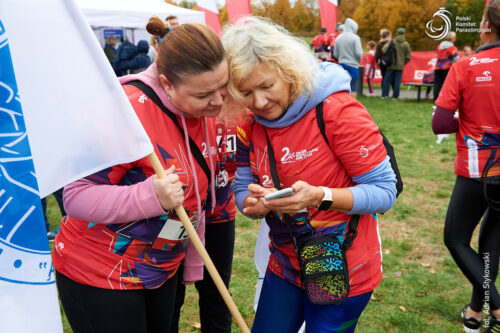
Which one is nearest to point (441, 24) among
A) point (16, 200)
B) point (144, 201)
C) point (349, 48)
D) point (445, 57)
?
point (445, 57)

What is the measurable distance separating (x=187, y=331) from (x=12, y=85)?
266cm

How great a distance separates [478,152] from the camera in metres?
2.77

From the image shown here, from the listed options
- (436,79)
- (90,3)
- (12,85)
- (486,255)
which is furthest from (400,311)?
(436,79)

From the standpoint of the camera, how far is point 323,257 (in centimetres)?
183

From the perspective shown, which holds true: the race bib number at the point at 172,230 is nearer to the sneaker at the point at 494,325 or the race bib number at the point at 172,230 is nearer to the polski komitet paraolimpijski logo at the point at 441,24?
the sneaker at the point at 494,325

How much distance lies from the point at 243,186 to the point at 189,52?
2.34 ft

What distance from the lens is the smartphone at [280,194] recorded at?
1.62m

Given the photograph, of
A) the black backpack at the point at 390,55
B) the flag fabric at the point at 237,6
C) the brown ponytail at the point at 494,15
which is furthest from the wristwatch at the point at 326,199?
the black backpack at the point at 390,55

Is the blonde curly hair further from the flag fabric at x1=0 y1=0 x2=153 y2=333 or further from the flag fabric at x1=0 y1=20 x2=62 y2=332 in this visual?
the flag fabric at x1=0 y1=20 x2=62 y2=332

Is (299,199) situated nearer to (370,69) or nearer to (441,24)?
(370,69)

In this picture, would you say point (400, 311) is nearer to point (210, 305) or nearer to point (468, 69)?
point (210, 305)

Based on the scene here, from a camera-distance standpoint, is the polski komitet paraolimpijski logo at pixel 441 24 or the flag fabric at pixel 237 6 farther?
the polski komitet paraolimpijski logo at pixel 441 24

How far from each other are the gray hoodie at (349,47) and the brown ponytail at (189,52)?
10.4 m

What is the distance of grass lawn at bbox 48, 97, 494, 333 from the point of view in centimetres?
347
